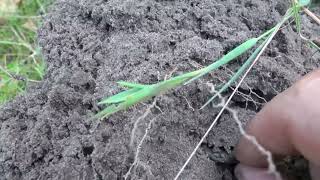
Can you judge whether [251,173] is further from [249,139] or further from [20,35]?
[20,35]

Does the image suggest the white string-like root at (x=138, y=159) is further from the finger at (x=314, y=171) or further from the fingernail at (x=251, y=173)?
the finger at (x=314, y=171)

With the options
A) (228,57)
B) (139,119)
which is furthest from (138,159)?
(228,57)

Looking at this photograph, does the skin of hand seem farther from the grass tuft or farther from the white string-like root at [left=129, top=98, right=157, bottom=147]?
the white string-like root at [left=129, top=98, right=157, bottom=147]

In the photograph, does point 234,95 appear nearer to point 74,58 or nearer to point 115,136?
point 115,136

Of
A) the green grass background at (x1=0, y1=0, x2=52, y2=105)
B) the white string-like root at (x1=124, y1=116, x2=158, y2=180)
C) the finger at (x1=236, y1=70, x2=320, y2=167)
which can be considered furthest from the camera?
the green grass background at (x1=0, y1=0, x2=52, y2=105)

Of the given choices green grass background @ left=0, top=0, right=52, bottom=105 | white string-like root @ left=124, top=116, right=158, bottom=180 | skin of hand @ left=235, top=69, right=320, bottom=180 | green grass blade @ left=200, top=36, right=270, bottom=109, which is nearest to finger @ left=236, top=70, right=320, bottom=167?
skin of hand @ left=235, top=69, right=320, bottom=180

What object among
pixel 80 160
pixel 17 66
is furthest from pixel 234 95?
pixel 17 66
